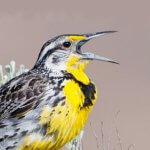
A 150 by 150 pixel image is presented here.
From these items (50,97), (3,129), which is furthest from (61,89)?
(3,129)

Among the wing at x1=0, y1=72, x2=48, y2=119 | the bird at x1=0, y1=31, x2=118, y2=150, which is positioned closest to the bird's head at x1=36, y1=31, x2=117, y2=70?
the bird at x1=0, y1=31, x2=118, y2=150

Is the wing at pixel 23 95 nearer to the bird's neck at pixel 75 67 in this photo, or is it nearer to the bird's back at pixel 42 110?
the bird's back at pixel 42 110

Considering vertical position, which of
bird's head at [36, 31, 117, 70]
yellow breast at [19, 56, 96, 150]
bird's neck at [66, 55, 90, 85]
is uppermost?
bird's head at [36, 31, 117, 70]

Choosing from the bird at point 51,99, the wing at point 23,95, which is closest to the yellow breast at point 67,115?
the bird at point 51,99

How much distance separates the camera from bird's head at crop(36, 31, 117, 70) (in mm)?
5480

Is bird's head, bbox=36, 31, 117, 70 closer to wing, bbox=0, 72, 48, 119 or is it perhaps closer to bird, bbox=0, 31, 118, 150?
bird, bbox=0, 31, 118, 150

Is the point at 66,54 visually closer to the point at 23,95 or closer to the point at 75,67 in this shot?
the point at 75,67

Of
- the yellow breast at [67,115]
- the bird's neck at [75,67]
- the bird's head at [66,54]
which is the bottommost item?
the yellow breast at [67,115]

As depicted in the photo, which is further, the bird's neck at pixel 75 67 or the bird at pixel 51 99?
the bird's neck at pixel 75 67

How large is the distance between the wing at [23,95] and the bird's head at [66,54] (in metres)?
0.13

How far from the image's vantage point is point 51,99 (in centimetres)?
534

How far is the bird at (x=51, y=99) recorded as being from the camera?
17.4ft

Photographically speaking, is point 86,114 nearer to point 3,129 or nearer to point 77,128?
point 77,128

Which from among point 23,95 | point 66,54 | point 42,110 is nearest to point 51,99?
point 42,110
